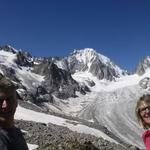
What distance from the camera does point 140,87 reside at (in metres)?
198

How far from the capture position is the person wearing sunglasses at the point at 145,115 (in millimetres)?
5785

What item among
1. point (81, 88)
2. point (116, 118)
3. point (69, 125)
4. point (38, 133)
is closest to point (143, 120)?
point (38, 133)

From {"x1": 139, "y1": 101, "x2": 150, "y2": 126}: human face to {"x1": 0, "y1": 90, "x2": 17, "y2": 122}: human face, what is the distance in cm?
195

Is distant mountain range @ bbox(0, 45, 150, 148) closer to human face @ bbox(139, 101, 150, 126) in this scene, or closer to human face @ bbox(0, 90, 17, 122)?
human face @ bbox(139, 101, 150, 126)

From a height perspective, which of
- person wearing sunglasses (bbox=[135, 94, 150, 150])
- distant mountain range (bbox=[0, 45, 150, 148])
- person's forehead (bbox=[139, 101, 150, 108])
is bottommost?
person wearing sunglasses (bbox=[135, 94, 150, 150])

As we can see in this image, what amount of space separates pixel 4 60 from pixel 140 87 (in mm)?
62733

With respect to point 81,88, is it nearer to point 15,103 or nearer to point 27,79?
point 27,79

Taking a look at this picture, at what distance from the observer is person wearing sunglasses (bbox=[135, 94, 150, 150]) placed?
5.79 m

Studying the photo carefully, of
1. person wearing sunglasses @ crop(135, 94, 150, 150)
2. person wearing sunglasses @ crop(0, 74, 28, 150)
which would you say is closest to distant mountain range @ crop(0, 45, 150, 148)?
person wearing sunglasses @ crop(135, 94, 150, 150)

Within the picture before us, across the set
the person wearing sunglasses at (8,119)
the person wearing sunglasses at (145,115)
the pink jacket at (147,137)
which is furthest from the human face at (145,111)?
the person wearing sunglasses at (8,119)

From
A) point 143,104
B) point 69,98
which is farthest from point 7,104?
point 69,98

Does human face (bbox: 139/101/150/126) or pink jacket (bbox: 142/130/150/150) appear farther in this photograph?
human face (bbox: 139/101/150/126)

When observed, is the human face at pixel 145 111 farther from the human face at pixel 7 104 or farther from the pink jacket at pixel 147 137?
the human face at pixel 7 104

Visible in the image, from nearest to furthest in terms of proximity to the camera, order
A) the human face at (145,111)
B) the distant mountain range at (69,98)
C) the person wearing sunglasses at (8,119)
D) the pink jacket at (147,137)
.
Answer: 1. the person wearing sunglasses at (8,119)
2. the pink jacket at (147,137)
3. the human face at (145,111)
4. the distant mountain range at (69,98)
